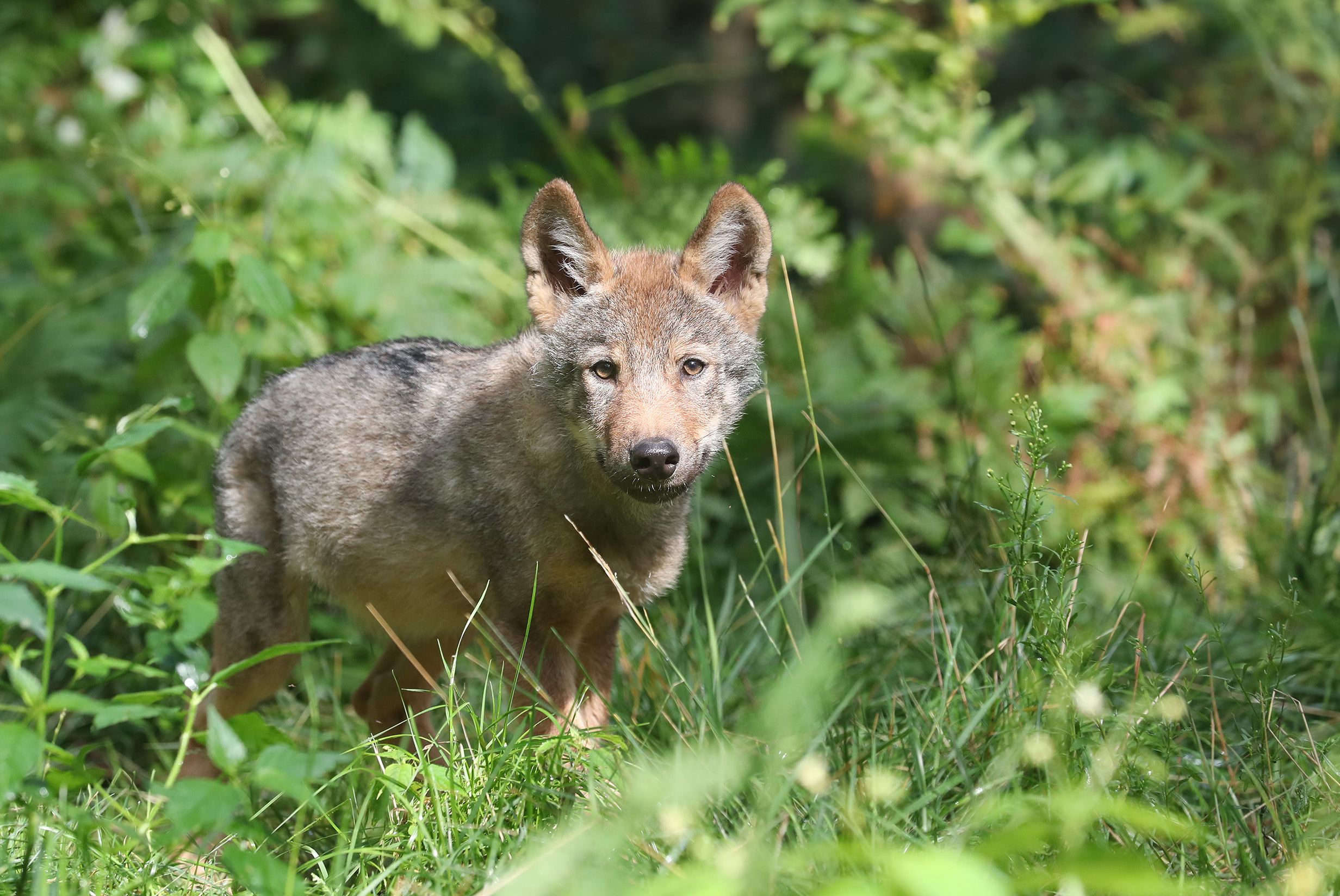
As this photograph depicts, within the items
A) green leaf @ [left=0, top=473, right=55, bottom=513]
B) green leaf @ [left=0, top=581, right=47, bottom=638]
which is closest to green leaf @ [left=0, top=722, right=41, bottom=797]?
green leaf @ [left=0, top=581, right=47, bottom=638]

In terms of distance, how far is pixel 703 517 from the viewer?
6.04 metres

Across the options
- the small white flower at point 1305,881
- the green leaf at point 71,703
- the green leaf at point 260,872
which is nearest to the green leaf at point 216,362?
the green leaf at point 71,703

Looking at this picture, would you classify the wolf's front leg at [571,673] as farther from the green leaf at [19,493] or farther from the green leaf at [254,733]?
the green leaf at [19,493]

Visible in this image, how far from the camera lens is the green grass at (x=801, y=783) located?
8.00ft

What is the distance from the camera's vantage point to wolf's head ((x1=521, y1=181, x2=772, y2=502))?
3.62 metres

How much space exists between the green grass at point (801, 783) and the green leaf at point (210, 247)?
1599mm

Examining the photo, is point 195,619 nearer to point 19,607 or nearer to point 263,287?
point 19,607

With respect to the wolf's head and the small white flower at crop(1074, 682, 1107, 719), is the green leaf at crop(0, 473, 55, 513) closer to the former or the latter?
the wolf's head

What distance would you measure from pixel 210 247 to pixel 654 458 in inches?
88.0

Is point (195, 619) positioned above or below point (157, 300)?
below

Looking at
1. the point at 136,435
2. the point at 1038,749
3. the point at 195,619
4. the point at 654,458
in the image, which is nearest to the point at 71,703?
the point at 195,619

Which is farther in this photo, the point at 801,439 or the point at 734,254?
the point at 801,439

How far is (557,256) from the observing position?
409 centimetres

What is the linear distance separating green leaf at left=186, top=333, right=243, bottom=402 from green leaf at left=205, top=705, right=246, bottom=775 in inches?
91.6
